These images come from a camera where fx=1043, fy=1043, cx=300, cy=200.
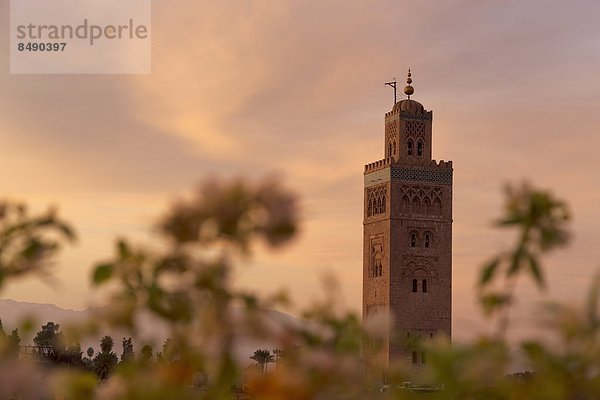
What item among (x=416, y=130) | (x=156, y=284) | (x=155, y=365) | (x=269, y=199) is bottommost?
(x=155, y=365)

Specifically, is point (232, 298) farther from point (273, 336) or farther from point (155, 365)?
point (155, 365)

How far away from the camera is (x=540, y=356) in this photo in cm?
139

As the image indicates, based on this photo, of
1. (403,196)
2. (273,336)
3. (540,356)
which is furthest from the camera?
(403,196)

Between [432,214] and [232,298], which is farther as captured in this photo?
[432,214]

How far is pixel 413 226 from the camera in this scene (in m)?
46.1

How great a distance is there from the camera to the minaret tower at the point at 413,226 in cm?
4544

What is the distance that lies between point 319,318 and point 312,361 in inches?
9.9

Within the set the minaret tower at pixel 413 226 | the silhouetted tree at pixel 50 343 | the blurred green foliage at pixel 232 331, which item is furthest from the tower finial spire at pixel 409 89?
the blurred green foliage at pixel 232 331

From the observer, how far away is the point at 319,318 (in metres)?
1.54

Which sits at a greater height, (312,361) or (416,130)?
(416,130)

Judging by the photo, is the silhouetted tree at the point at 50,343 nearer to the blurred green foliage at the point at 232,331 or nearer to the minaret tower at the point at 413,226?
the blurred green foliage at the point at 232,331

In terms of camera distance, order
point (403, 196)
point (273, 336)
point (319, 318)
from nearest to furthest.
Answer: point (273, 336) → point (319, 318) → point (403, 196)

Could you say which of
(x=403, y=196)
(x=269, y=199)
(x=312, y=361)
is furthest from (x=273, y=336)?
(x=403, y=196)

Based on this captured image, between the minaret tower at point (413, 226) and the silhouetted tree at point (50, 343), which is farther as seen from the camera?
the minaret tower at point (413, 226)
